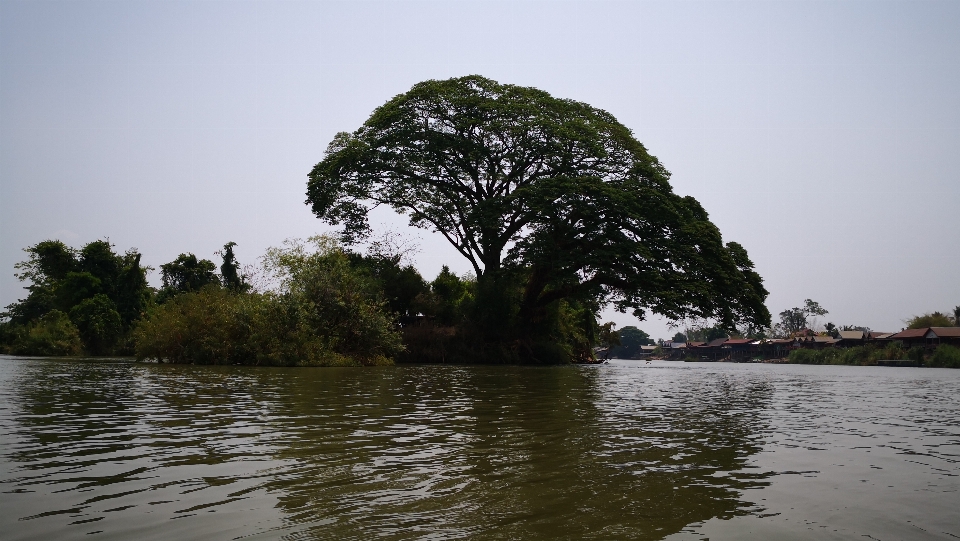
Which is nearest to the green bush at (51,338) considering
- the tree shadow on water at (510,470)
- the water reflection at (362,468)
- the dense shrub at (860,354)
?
the water reflection at (362,468)

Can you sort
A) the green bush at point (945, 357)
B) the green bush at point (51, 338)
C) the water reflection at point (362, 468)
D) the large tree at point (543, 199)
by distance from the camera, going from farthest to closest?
the green bush at point (945, 357) < the green bush at point (51, 338) < the large tree at point (543, 199) < the water reflection at point (362, 468)

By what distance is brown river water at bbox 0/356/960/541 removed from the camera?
439cm

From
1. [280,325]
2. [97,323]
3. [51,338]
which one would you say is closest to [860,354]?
[280,325]

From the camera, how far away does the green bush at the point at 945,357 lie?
2146 inches

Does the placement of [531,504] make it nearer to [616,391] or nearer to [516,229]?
[616,391]

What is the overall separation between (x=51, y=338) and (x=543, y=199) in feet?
109

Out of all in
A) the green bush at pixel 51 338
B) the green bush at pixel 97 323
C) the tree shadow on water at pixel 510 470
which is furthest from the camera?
the green bush at pixel 97 323

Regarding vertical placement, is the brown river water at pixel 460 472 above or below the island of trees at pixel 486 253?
below

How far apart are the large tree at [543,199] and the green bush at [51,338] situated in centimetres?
1942

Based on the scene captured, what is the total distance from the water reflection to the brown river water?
23mm

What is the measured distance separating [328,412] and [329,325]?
20.2 metres

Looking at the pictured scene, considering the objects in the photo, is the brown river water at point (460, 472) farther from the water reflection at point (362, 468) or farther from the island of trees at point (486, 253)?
the island of trees at point (486, 253)

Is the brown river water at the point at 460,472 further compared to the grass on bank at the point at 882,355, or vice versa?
the grass on bank at the point at 882,355

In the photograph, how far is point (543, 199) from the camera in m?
32.9
